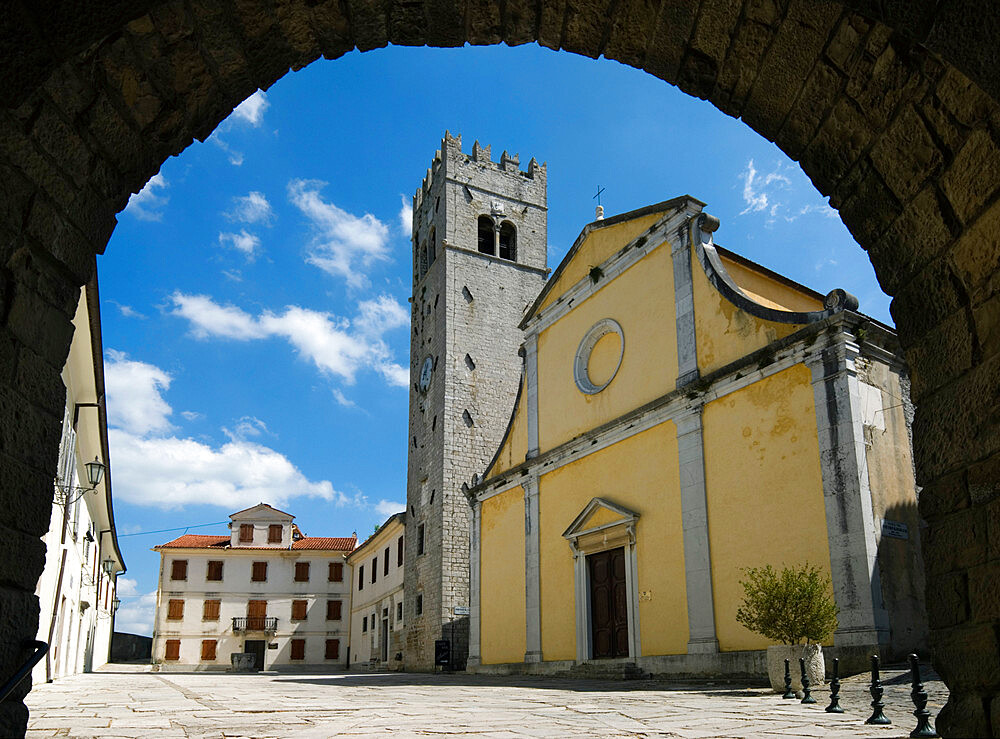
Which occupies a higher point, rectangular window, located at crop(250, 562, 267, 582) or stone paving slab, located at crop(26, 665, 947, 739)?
rectangular window, located at crop(250, 562, 267, 582)

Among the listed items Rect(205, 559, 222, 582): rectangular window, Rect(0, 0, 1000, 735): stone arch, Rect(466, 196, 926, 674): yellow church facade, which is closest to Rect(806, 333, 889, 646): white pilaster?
Rect(466, 196, 926, 674): yellow church facade

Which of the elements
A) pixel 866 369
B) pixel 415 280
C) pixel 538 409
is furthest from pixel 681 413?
pixel 415 280

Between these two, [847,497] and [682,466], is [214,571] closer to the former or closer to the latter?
[682,466]

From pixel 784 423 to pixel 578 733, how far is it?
699 cm

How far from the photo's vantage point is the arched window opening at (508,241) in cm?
2906

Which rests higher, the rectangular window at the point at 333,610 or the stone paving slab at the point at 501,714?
the rectangular window at the point at 333,610

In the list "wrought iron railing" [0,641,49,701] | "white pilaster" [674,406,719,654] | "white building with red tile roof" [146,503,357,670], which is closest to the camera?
"wrought iron railing" [0,641,49,701]

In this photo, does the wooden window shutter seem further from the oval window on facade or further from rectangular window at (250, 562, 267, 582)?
the oval window on facade

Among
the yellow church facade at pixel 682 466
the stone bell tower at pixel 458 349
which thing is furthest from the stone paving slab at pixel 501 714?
the stone bell tower at pixel 458 349

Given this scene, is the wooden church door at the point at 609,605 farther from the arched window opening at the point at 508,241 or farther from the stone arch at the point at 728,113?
the arched window opening at the point at 508,241

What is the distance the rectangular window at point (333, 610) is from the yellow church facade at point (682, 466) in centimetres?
2461

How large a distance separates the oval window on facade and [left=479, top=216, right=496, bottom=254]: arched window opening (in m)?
12.5

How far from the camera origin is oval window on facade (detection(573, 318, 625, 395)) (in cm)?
1592

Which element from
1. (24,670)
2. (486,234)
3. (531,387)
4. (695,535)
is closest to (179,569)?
(486,234)
